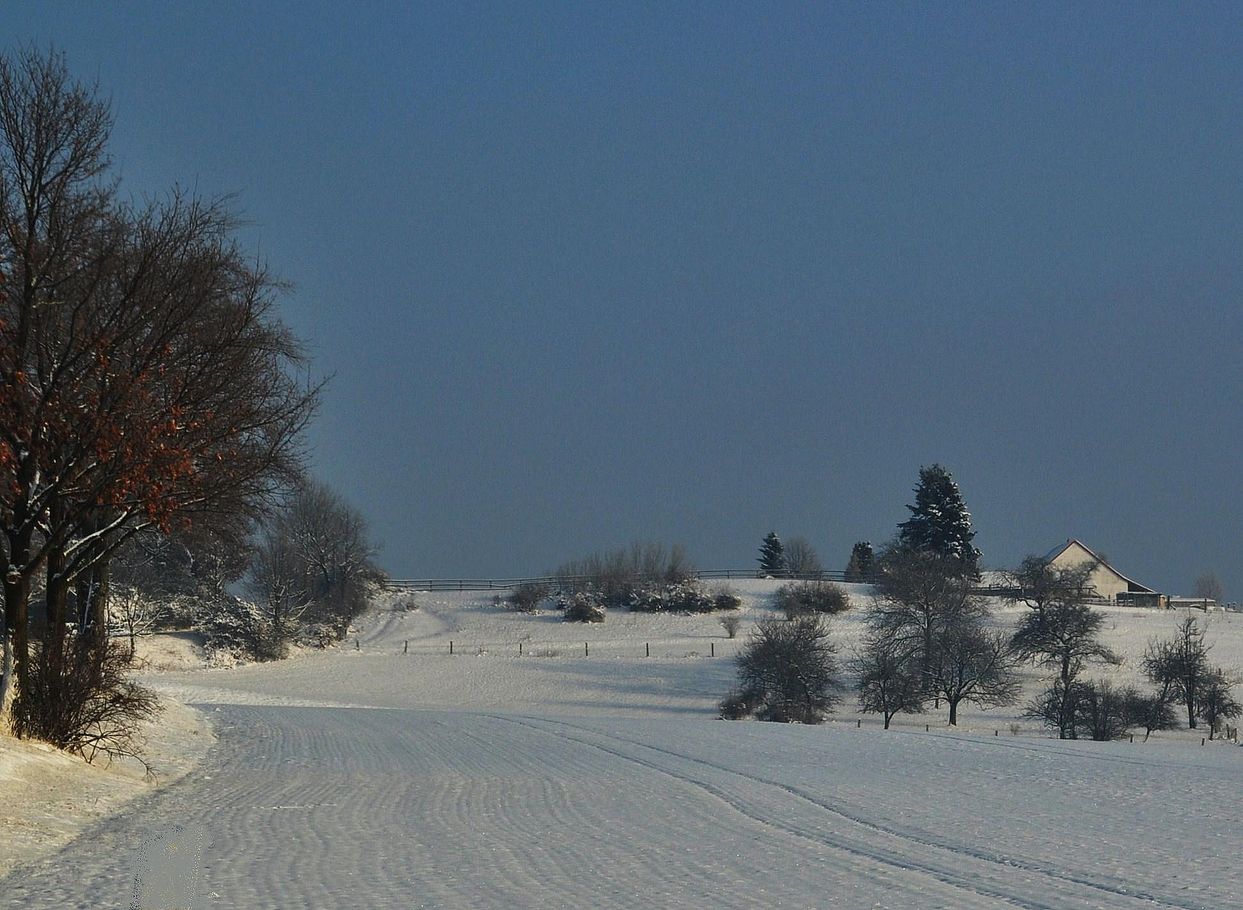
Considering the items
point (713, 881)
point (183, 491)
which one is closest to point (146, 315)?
point (183, 491)

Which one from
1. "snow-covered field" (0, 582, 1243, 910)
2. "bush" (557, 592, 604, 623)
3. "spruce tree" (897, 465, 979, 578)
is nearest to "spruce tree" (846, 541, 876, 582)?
"spruce tree" (897, 465, 979, 578)

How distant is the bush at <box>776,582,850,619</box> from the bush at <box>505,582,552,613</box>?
1602cm

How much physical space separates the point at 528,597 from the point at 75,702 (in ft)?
209

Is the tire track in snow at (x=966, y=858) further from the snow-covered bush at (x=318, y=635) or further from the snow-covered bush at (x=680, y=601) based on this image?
the snow-covered bush at (x=680, y=601)

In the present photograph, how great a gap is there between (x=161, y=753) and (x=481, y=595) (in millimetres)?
67551

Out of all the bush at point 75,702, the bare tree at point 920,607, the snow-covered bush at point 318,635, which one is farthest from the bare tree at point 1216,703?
the snow-covered bush at point 318,635

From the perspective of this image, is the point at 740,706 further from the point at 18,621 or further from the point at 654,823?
the point at 654,823

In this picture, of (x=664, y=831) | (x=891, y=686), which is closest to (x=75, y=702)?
(x=664, y=831)

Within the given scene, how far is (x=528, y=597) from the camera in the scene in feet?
255

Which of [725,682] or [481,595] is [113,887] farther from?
[481,595]

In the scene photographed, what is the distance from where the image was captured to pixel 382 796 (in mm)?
13617

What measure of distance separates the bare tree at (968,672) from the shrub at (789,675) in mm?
4434

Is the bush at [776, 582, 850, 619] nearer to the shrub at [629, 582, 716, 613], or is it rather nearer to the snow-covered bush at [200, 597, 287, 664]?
the shrub at [629, 582, 716, 613]

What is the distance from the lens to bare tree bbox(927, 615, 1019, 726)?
4744 cm
